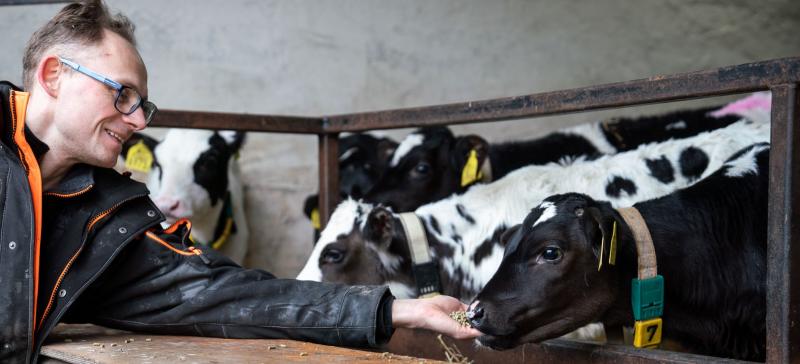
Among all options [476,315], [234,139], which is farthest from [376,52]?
[476,315]

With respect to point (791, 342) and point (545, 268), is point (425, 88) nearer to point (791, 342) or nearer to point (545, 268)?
point (545, 268)

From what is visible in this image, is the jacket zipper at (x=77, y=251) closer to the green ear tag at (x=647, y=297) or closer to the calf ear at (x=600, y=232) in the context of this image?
the calf ear at (x=600, y=232)

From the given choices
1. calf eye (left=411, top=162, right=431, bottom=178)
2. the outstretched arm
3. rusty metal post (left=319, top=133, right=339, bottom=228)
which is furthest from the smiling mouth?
calf eye (left=411, top=162, right=431, bottom=178)

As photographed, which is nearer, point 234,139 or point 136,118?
point 136,118

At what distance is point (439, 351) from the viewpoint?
10.1 ft

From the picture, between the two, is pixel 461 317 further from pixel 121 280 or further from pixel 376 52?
pixel 376 52

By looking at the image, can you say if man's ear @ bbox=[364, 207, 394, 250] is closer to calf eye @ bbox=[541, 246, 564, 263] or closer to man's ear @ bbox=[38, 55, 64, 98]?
calf eye @ bbox=[541, 246, 564, 263]

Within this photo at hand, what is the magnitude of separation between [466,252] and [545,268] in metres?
1.18

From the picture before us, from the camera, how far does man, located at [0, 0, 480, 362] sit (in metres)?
2.12

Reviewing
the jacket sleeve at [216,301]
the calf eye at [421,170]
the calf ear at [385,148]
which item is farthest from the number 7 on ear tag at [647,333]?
the calf ear at [385,148]

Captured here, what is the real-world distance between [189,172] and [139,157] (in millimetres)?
358

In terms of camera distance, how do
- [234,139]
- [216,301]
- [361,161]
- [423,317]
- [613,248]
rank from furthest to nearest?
[361,161] → [234,139] → [613,248] → [216,301] → [423,317]

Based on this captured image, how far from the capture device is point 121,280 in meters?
2.37

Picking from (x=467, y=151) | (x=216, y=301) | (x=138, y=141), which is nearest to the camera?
(x=216, y=301)
